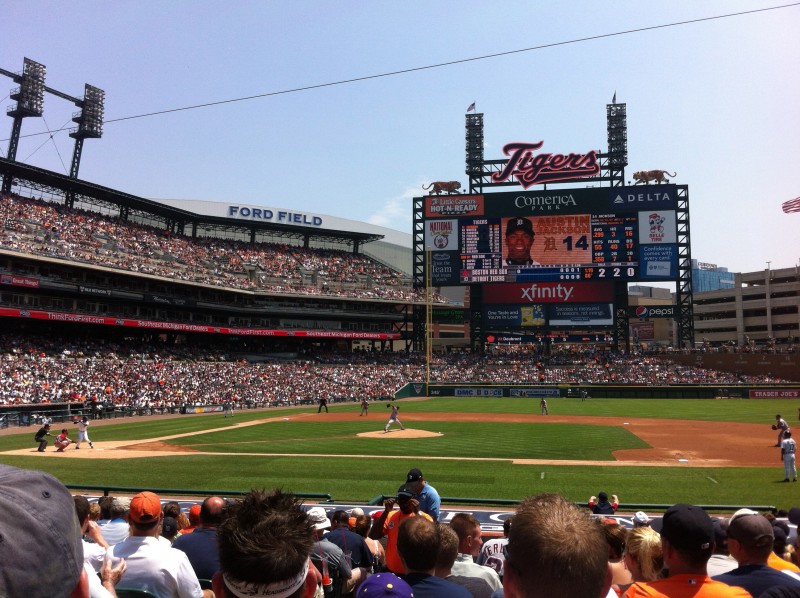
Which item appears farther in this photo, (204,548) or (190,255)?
(190,255)

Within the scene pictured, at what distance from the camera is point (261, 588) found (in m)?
2.48

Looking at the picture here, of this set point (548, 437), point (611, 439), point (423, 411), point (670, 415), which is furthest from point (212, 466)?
point (670, 415)

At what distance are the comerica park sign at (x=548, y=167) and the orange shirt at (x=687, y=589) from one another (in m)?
77.1

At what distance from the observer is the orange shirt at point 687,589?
3.42 metres

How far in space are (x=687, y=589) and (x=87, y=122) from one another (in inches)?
2956

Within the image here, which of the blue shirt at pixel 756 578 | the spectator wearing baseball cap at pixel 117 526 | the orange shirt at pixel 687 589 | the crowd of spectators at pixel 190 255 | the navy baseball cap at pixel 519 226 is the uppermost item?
the navy baseball cap at pixel 519 226

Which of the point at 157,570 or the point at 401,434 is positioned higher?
the point at 157,570

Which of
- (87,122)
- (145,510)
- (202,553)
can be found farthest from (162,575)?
(87,122)

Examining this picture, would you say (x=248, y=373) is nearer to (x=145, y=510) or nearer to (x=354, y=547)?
(x=354, y=547)

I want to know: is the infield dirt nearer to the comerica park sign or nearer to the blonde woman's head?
the blonde woman's head

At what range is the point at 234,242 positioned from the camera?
85.9 metres

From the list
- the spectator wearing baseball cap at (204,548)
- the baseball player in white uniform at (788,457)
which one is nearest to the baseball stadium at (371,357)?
the baseball player in white uniform at (788,457)

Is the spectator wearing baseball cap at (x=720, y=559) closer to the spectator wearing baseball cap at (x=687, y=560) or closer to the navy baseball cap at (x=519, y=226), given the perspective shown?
the spectator wearing baseball cap at (x=687, y=560)

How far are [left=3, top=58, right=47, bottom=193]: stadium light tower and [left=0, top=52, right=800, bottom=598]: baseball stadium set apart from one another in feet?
1.92
